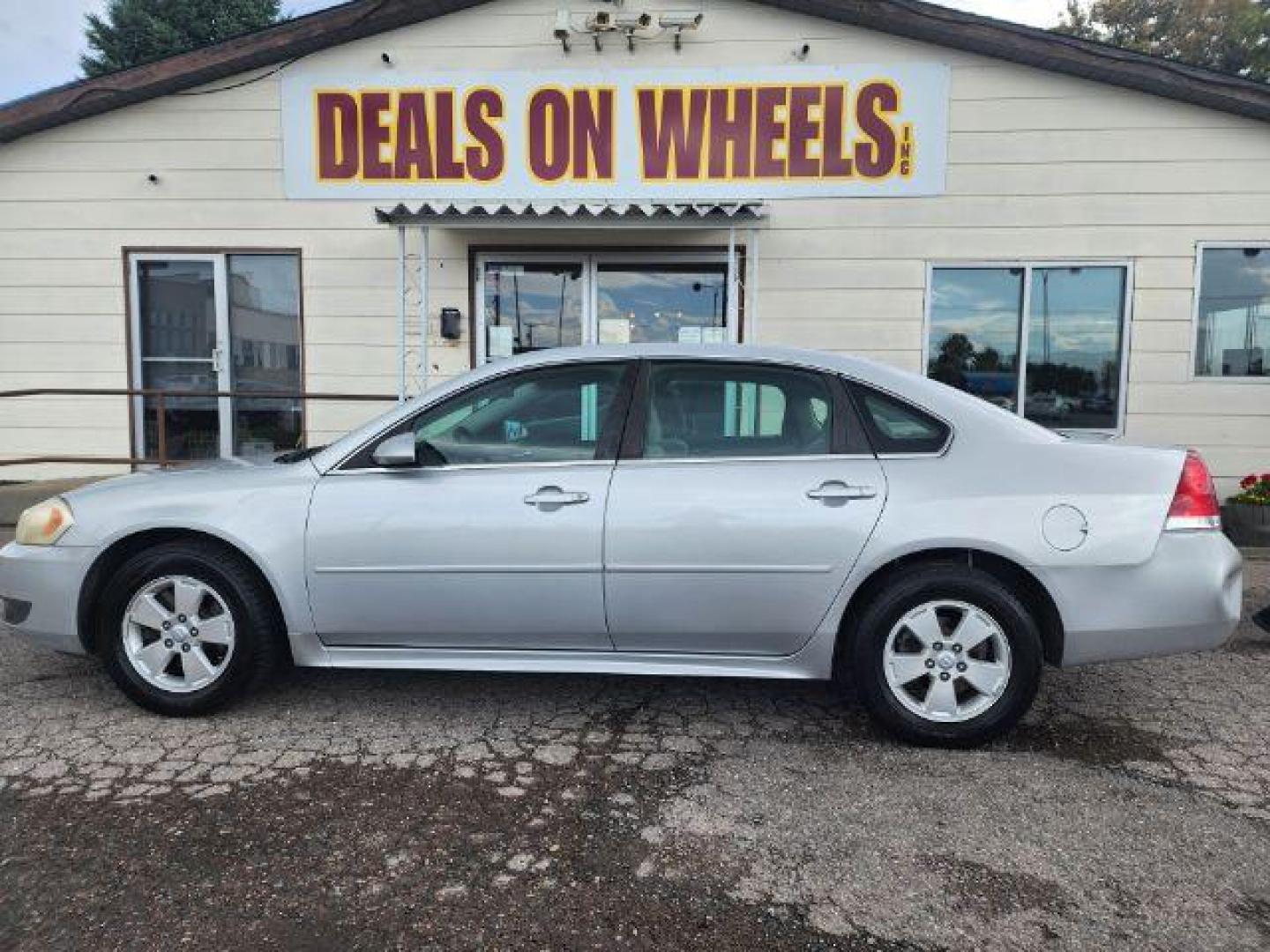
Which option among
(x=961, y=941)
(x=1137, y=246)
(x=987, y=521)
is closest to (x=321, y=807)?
(x=961, y=941)

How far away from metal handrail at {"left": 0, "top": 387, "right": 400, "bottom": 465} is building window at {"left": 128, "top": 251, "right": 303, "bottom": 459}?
36 millimetres

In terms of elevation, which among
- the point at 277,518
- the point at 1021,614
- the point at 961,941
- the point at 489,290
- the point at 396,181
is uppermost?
the point at 396,181

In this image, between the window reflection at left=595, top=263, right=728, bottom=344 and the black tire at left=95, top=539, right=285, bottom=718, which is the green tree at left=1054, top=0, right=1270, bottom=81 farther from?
the black tire at left=95, top=539, right=285, bottom=718

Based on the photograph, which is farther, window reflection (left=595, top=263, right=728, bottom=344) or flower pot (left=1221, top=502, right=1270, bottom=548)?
window reflection (left=595, top=263, right=728, bottom=344)

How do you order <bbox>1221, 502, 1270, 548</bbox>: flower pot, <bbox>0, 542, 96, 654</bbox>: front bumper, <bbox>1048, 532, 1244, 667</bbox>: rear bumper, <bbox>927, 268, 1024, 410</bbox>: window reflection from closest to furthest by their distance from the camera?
1. <bbox>1048, 532, 1244, 667</bbox>: rear bumper
2. <bbox>0, 542, 96, 654</bbox>: front bumper
3. <bbox>1221, 502, 1270, 548</bbox>: flower pot
4. <bbox>927, 268, 1024, 410</bbox>: window reflection

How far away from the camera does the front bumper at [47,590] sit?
362cm

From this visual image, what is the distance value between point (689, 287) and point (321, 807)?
19.9ft

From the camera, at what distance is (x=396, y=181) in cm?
800

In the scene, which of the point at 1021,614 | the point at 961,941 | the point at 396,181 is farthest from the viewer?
the point at 396,181

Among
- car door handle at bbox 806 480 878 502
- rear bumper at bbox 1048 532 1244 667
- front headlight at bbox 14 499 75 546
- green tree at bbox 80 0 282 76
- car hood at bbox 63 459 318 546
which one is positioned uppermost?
green tree at bbox 80 0 282 76

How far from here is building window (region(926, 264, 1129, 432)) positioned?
25.1 feet

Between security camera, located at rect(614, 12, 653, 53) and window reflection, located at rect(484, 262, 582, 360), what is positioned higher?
security camera, located at rect(614, 12, 653, 53)

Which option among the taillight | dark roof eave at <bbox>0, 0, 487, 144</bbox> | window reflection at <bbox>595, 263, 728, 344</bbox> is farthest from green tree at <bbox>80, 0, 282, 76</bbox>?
the taillight

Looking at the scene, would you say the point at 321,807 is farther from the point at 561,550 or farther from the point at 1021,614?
the point at 1021,614
